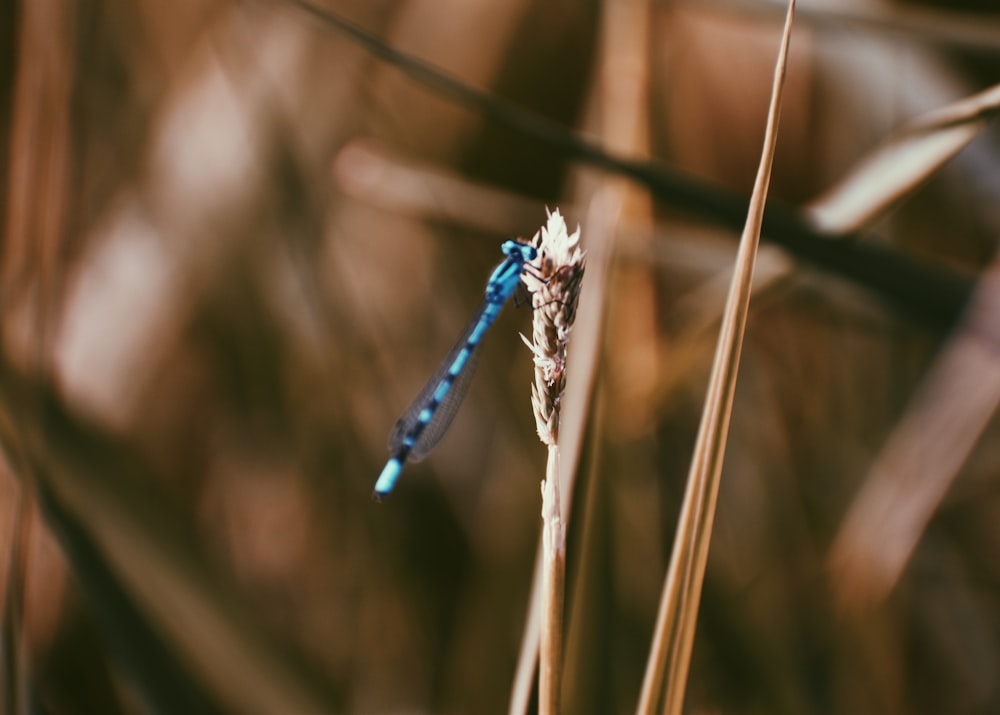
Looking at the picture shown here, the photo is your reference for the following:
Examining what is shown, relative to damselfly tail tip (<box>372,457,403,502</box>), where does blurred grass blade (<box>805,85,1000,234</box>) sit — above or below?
above

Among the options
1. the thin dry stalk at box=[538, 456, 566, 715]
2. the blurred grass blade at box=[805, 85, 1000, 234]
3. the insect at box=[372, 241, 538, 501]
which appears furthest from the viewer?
the insect at box=[372, 241, 538, 501]

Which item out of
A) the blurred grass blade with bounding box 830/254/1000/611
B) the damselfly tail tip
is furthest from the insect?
the blurred grass blade with bounding box 830/254/1000/611

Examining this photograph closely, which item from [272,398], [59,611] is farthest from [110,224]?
[59,611]

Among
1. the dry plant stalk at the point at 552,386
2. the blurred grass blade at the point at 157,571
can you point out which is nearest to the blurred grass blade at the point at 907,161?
the dry plant stalk at the point at 552,386

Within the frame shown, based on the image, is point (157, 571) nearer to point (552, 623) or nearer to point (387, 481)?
point (387, 481)

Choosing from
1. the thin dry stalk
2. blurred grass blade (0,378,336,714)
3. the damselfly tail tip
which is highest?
the damselfly tail tip

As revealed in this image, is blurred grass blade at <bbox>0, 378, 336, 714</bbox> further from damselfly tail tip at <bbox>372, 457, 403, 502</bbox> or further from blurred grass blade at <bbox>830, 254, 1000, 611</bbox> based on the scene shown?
blurred grass blade at <bbox>830, 254, 1000, 611</bbox>

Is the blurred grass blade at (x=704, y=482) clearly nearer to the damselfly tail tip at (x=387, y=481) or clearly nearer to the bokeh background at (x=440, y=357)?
the bokeh background at (x=440, y=357)

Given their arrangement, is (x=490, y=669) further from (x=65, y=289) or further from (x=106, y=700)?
(x=65, y=289)
